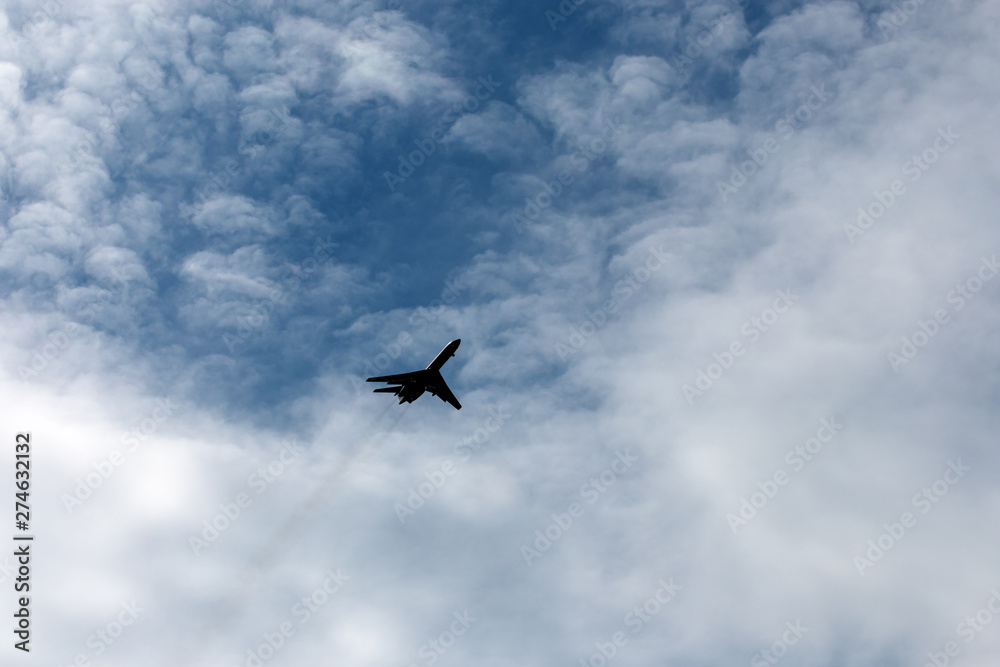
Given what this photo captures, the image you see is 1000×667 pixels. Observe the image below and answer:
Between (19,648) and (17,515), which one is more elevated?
(17,515)

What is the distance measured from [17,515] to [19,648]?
55.5ft

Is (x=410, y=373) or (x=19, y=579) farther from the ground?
(x=19, y=579)

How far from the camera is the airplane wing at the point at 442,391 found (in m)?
125

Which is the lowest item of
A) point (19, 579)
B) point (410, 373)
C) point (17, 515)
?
point (410, 373)

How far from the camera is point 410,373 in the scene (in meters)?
123

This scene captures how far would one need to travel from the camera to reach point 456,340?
121 m

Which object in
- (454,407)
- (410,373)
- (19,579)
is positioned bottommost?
(454,407)

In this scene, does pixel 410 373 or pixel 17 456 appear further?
pixel 410 373

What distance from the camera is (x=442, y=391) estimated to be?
127 m

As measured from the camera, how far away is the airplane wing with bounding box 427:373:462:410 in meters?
125

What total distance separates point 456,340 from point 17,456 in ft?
211

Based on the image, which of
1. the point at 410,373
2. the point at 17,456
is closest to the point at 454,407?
the point at 410,373

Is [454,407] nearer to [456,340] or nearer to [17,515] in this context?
[456,340]

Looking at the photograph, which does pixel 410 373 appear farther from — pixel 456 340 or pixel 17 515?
pixel 17 515
